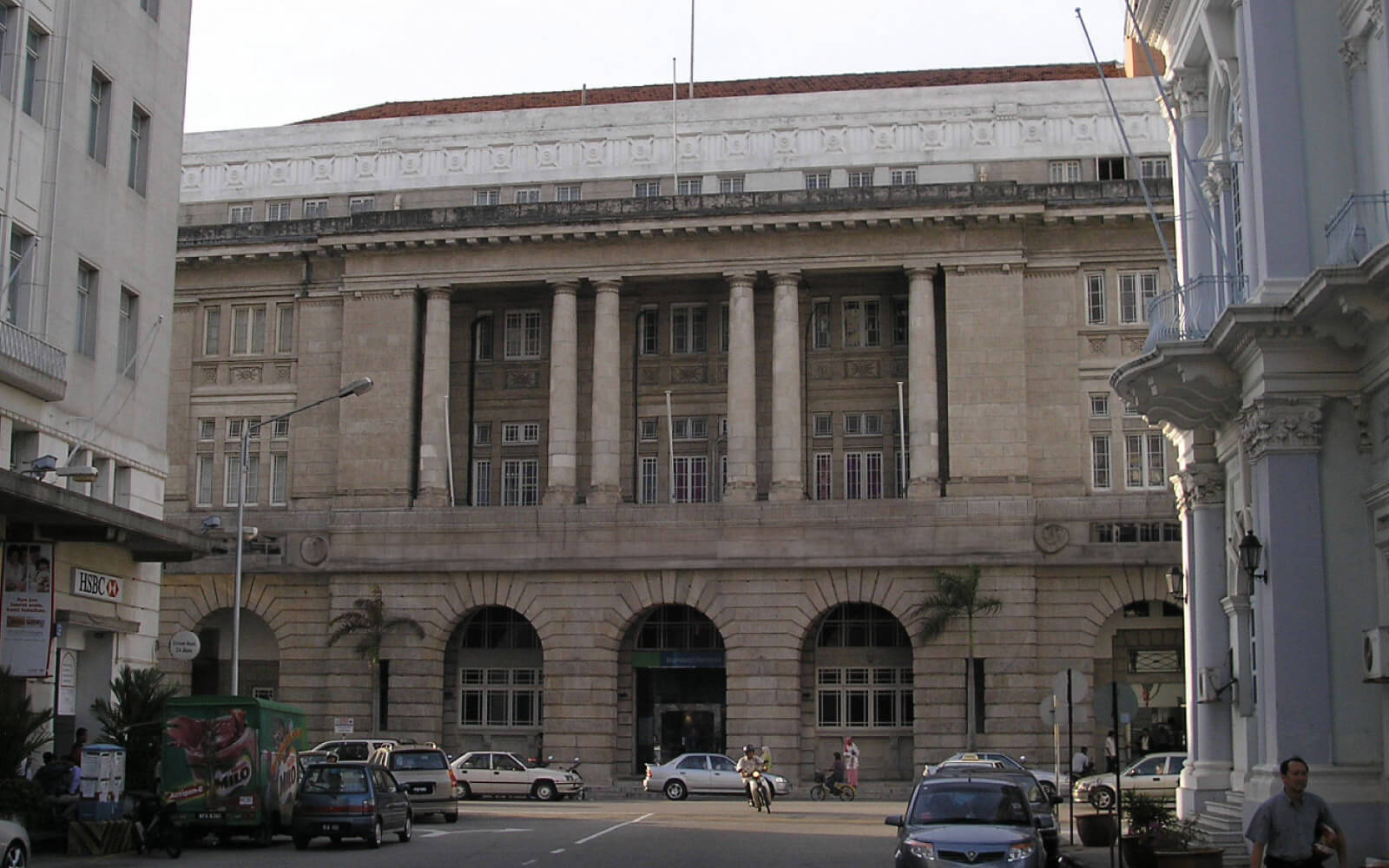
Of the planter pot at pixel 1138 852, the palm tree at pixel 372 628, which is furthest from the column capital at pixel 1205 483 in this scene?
the palm tree at pixel 372 628

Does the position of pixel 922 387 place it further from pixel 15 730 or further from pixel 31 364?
pixel 15 730

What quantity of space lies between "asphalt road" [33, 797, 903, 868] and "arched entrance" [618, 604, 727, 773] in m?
13.2

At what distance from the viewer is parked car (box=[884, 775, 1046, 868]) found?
19.8 m

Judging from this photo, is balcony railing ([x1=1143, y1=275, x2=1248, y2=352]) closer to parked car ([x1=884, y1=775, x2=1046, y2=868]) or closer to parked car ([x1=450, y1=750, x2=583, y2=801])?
parked car ([x1=884, y1=775, x2=1046, y2=868])

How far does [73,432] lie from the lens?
34312 mm

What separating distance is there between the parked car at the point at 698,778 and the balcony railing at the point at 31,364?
72.8 feet

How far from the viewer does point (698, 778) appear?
162ft

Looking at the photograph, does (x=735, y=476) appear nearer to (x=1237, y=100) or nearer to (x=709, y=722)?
(x=709, y=722)

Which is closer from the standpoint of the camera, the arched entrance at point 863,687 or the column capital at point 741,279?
the arched entrance at point 863,687

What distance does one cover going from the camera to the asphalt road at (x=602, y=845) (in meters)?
26.5

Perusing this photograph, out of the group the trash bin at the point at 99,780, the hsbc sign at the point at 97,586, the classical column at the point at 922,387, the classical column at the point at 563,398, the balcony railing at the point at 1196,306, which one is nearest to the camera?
the balcony railing at the point at 1196,306

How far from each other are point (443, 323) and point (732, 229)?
1018 centimetres

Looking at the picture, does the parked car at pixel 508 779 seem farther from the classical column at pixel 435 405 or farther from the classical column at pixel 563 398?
the classical column at pixel 435 405

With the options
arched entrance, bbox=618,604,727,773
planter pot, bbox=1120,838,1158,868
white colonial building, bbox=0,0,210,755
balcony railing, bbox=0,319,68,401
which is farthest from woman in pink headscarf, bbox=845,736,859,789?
planter pot, bbox=1120,838,1158,868
